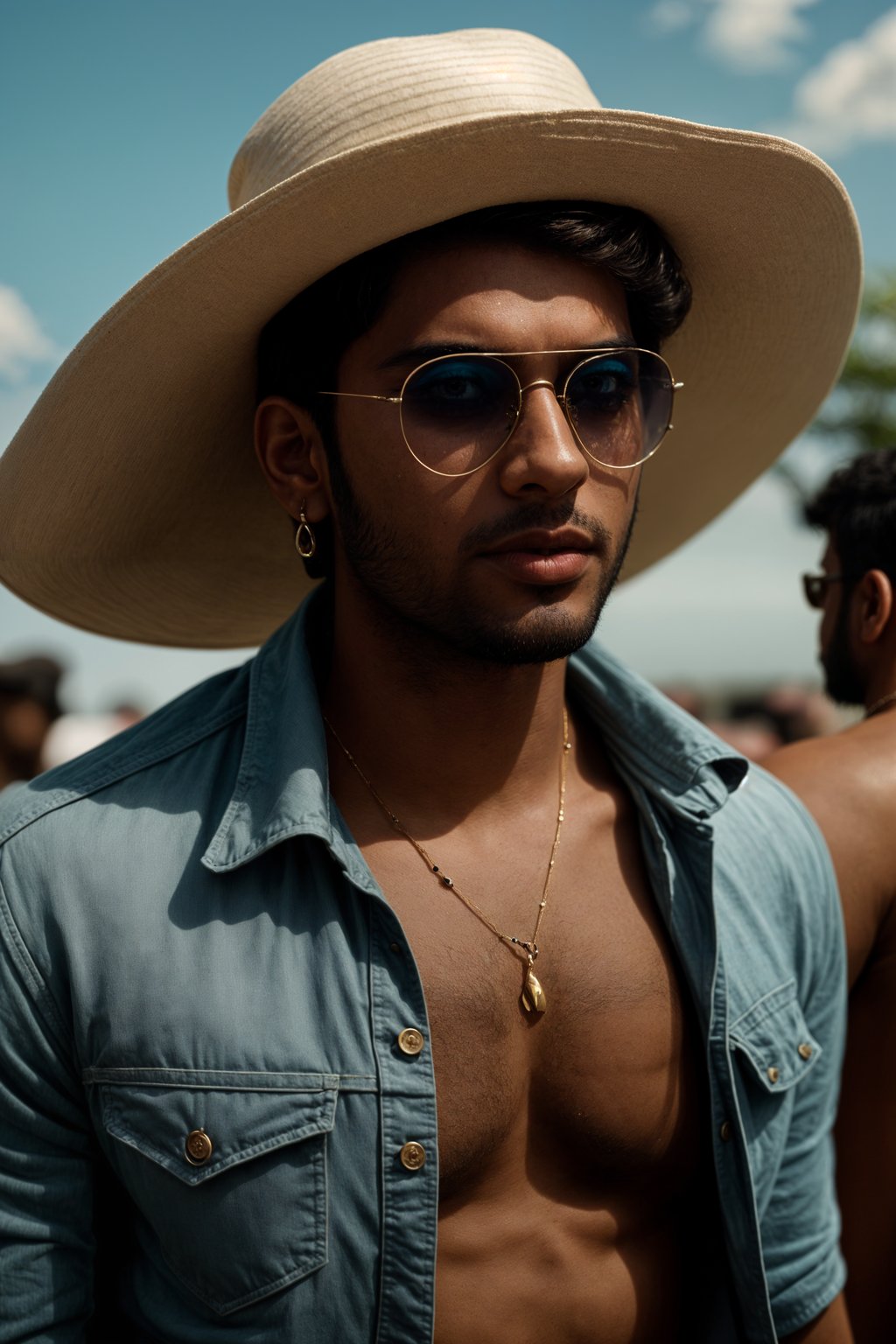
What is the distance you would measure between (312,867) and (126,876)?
30 cm

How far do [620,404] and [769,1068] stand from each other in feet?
3.96

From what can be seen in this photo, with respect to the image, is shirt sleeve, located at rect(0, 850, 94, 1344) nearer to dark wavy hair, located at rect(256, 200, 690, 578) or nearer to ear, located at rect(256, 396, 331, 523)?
ear, located at rect(256, 396, 331, 523)

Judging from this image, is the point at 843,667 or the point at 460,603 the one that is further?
the point at 843,667

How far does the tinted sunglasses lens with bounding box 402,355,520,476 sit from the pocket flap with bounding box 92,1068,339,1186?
102cm

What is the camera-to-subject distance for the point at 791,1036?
2.29 m

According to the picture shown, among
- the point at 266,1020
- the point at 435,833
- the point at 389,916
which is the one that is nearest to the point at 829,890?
the point at 435,833

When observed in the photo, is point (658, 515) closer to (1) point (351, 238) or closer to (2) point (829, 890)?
(2) point (829, 890)

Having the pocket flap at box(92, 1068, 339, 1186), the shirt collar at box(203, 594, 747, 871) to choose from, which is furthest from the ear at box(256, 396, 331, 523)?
the pocket flap at box(92, 1068, 339, 1186)

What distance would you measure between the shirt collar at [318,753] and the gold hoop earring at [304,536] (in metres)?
0.12

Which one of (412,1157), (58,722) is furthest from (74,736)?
(412,1157)

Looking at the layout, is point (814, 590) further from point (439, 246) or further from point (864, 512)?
point (439, 246)

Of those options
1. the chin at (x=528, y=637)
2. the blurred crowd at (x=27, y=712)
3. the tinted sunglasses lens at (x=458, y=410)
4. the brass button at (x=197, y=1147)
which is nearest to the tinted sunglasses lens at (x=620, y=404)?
the tinted sunglasses lens at (x=458, y=410)

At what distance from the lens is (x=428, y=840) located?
2.32 meters

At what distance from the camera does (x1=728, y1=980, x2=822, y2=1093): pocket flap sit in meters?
2.21
